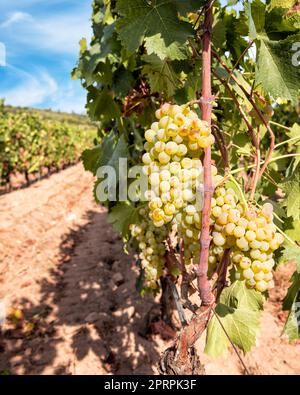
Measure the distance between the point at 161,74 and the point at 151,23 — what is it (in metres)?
0.47

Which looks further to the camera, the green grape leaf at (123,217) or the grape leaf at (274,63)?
the green grape leaf at (123,217)

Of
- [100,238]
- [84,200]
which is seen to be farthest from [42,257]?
[84,200]

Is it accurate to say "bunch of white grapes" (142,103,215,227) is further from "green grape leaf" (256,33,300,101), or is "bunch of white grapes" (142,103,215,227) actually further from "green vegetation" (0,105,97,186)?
"green vegetation" (0,105,97,186)

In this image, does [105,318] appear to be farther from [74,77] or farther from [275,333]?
[74,77]

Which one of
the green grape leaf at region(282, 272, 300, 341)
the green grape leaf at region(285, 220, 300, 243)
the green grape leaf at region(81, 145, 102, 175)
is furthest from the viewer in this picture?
the green grape leaf at region(81, 145, 102, 175)

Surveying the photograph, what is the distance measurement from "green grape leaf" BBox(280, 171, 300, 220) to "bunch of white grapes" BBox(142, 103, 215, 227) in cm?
63

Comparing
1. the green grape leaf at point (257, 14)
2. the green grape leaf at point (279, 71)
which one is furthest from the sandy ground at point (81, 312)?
the green grape leaf at point (257, 14)

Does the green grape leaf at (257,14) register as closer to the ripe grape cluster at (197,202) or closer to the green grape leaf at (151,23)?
the green grape leaf at (151,23)

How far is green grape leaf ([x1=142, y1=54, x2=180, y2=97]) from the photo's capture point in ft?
5.41

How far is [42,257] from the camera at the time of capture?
716 cm

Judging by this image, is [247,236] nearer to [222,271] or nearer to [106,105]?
[222,271]

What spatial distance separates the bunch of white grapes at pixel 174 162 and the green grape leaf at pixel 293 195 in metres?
0.63

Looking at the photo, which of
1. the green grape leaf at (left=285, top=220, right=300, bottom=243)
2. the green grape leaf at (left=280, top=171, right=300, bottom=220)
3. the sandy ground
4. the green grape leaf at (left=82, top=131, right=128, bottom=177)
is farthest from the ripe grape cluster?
the sandy ground

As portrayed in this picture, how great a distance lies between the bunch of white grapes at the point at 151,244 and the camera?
1985 mm
